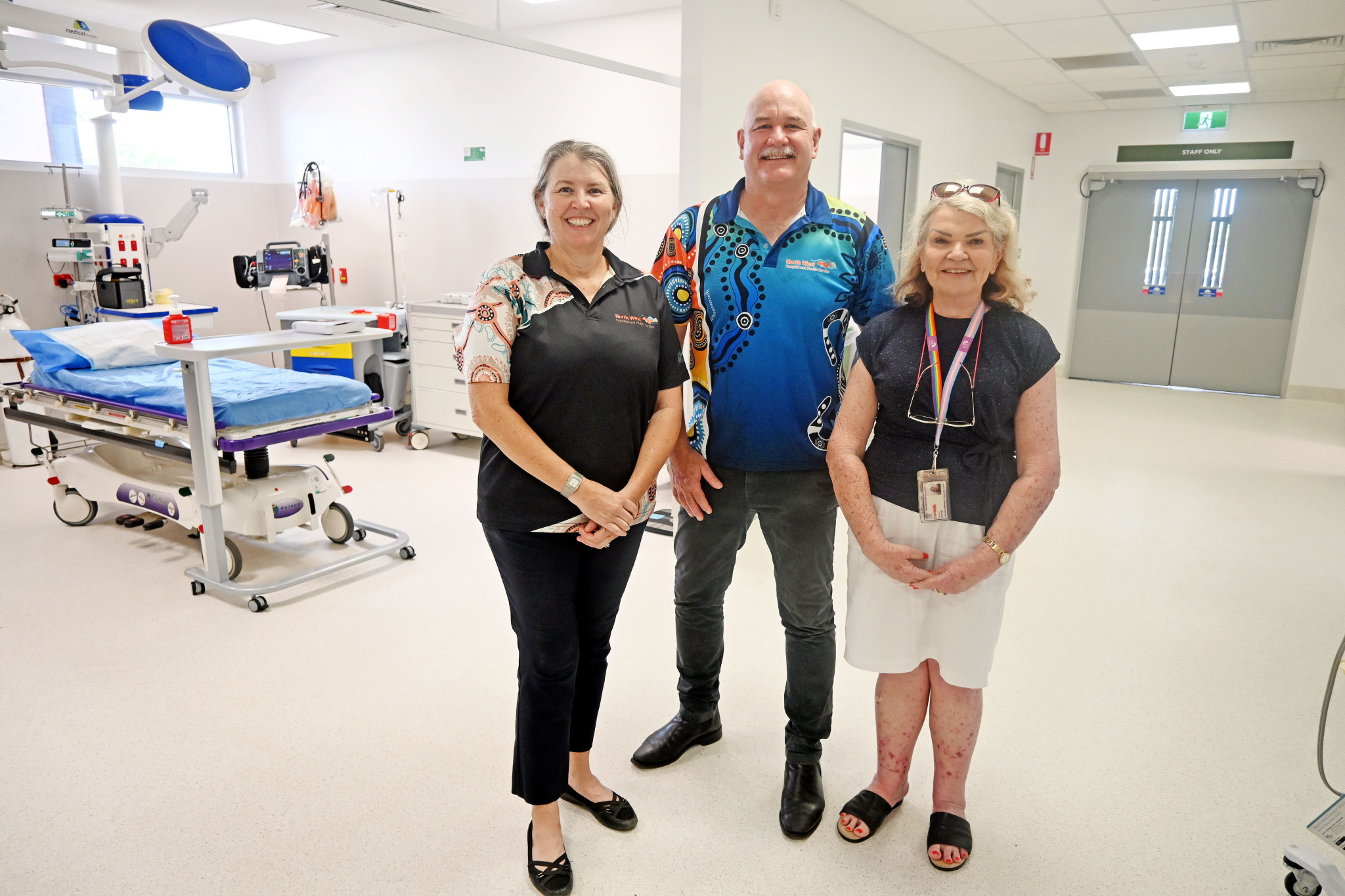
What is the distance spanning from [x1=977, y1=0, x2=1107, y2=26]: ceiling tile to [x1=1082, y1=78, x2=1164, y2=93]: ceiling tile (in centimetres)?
232

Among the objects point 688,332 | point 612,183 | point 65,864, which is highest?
point 612,183

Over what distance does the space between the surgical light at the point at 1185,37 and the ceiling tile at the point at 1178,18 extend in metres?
0.09

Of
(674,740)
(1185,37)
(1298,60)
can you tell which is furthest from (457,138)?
(1298,60)

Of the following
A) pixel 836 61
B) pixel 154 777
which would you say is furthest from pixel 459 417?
pixel 154 777

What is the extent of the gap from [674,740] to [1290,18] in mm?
5707

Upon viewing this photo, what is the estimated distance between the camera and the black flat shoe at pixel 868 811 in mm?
2000

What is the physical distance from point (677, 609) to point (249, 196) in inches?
279

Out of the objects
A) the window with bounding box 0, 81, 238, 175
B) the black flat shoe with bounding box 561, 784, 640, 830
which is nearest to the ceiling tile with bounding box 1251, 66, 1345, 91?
the black flat shoe with bounding box 561, 784, 640, 830

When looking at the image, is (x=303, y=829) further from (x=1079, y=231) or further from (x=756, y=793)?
(x=1079, y=231)

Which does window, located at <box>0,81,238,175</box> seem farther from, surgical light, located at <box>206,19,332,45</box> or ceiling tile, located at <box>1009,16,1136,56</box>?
ceiling tile, located at <box>1009,16,1136,56</box>

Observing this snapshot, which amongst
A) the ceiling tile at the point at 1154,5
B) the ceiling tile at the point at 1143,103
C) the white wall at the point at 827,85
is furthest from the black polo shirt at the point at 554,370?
the ceiling tile at the point at 1143,103

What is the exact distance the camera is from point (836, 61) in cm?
494

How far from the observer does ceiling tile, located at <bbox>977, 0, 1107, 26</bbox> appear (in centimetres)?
489

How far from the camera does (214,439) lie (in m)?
3.15
